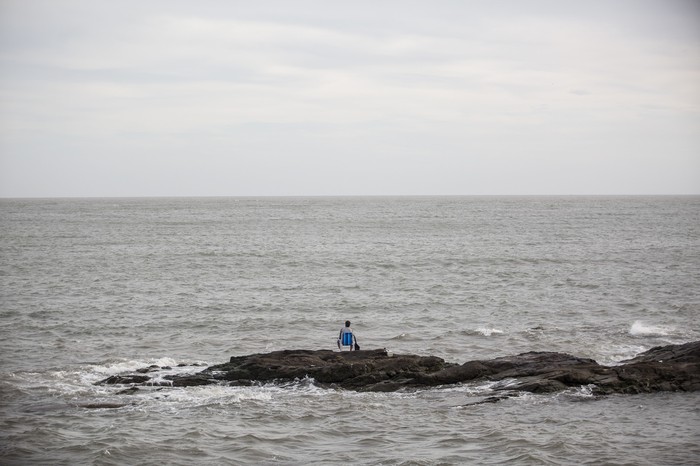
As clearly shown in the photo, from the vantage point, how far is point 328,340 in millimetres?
32312

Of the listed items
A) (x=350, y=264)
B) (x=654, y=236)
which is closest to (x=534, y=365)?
(x=350, y=264)

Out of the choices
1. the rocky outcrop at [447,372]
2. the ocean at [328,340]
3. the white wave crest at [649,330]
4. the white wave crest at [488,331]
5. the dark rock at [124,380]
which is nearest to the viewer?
the ocean at [328,340]

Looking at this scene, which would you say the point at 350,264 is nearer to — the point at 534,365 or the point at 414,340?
the point at 414,340

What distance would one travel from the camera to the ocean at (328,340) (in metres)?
18.7

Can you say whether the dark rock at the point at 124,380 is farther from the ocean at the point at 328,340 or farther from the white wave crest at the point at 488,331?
the white wave crest at the point at 488,331

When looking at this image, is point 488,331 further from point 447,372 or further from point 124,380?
point 124,380

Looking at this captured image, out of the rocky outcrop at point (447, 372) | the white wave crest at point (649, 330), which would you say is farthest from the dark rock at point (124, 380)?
the white wave crest at point (649, 330)

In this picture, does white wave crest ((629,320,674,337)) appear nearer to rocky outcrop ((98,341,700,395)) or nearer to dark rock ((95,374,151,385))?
rocky outcrop ((98,341,700,395))

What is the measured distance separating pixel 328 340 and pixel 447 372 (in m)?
9.47

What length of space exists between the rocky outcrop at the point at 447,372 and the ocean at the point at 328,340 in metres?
0.59

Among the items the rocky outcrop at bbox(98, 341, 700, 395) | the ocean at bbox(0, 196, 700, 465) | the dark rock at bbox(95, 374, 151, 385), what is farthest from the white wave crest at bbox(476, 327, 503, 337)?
the dark rock at bbox(95, 374, 151, 385)

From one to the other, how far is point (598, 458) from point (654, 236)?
80826 millimetres

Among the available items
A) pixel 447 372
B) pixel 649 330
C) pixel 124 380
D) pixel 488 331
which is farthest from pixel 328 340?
pixel 649 330

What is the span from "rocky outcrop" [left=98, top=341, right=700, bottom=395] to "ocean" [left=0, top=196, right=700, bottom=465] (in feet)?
1.93
